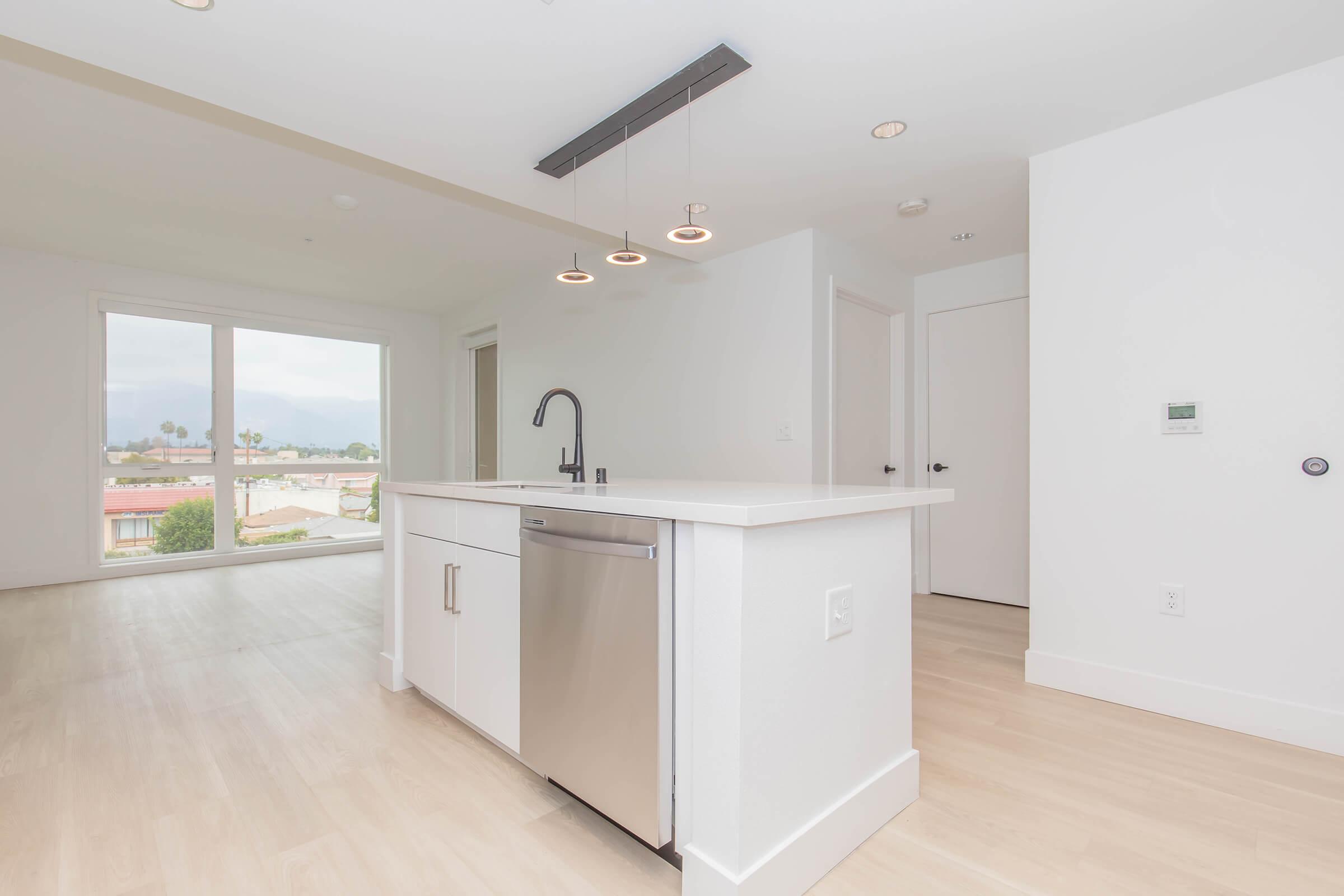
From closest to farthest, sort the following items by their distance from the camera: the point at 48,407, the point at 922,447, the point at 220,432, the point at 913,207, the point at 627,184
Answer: the point at 627,184, the point at 913,207, the point at 922,447, the point at 48,407, the point at 220,432

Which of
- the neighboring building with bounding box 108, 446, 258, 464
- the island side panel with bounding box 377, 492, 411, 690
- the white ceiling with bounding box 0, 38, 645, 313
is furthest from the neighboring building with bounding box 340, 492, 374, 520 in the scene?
the island side panel with bounding box 377, 492, 411, 690

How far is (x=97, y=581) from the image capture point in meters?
4.62

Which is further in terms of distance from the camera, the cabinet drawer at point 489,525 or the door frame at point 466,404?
the door frame at point 466,404

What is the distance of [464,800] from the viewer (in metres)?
1.64

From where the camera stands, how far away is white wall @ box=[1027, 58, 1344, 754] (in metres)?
2.02

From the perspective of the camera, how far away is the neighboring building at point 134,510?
482 cm

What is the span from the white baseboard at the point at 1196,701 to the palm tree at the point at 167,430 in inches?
246

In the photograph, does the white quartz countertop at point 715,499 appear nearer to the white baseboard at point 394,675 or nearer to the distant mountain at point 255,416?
the white baseboard at point 394,675

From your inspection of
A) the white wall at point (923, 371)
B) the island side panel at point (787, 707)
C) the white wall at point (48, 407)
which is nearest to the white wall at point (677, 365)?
the white wall at point (923, 371)

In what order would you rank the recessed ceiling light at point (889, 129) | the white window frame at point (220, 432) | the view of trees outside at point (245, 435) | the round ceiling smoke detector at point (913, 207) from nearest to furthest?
the recessed ceiling light at point (889, 129) → the round ceiling smoke detector at point (913, 207) → the white window frame at point (220, 432) → the view of trees outside at point (245, 435)

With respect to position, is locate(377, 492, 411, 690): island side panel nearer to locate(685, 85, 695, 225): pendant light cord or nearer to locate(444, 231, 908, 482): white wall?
locate(685, 85, 695, 225): pendant light cord

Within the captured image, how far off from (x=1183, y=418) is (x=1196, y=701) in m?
1.02

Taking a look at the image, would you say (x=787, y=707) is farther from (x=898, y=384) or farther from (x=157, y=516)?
(x=157, y=516)

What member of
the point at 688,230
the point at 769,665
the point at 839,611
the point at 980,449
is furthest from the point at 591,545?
the point at 980,449
